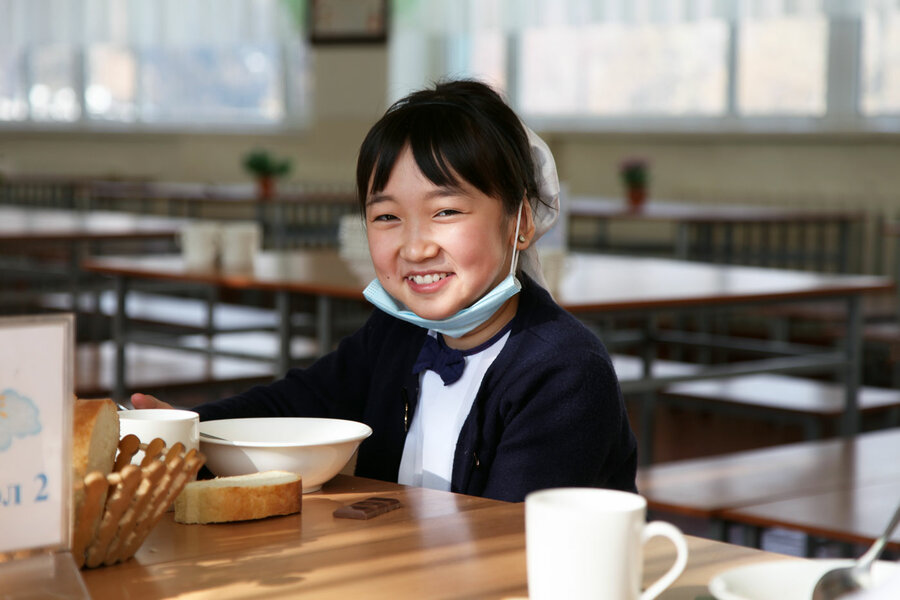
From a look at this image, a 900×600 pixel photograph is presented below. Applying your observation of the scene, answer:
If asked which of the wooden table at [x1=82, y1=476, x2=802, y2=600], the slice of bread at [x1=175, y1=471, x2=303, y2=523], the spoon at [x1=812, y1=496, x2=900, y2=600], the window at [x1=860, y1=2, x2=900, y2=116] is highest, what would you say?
the window at [x1=860, y1=2, x2=900, y2=116]

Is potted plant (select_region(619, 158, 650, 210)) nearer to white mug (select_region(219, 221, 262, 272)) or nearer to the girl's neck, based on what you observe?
white mug (select_region(219, 221, 262, 272))

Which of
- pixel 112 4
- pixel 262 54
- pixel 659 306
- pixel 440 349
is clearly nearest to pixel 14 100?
pixel 112 4

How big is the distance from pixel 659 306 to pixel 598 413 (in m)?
1.54

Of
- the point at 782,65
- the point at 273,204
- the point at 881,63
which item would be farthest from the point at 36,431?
the point at 273,204

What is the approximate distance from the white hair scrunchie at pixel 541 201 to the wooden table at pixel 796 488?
2.39 ft

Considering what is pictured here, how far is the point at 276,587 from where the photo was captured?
787 millimetres

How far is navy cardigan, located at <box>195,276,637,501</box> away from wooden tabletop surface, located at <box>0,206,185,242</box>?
8.23 feet

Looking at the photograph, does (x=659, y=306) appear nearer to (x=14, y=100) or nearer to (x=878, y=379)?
(x=878, y=379)

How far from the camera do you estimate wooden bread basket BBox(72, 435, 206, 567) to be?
2.64ft

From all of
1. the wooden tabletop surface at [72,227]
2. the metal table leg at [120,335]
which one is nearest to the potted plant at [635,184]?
the wooden tabletop surface at [72,227]

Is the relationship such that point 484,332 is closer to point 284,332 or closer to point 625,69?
point 284,332

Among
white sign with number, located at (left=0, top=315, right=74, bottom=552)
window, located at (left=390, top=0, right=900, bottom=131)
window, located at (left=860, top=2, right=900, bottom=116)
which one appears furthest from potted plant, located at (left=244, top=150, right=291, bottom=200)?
white sign with number, located at (left=0, top=315, right=74, bottom=552)

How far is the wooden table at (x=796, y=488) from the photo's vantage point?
1.97 metres

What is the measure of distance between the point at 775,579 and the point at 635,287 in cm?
226
